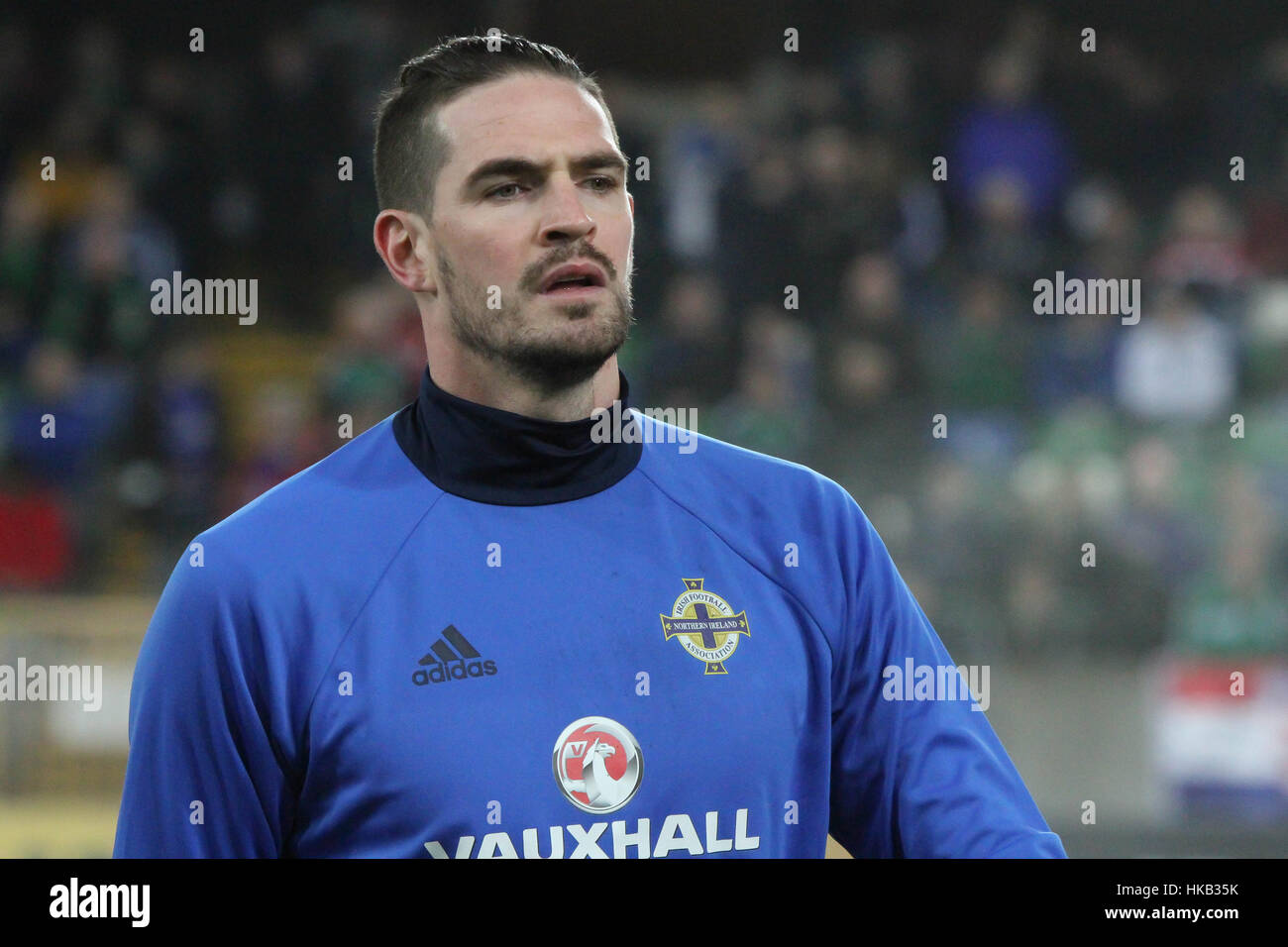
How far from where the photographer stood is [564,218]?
231 cm

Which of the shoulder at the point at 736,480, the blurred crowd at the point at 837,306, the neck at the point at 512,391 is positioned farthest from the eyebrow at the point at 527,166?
the blurred crowd at the point at 837,306

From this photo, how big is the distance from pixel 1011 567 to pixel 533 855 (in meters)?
6.04

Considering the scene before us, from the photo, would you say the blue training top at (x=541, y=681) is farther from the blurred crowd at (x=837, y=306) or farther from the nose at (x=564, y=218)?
the blurred crowd at (x=837, y=306)

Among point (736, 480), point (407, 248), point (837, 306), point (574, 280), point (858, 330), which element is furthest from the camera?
point (837, 306)

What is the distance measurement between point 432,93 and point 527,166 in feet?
0.85

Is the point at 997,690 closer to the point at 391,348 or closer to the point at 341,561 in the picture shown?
the point at 391,348

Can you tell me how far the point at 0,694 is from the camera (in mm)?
6867

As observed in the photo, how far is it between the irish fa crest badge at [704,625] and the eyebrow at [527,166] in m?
0.62

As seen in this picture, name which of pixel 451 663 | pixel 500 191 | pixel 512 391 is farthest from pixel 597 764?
pixel 500 191

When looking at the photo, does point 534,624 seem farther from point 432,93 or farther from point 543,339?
point 432,93

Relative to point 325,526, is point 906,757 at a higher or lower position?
lower

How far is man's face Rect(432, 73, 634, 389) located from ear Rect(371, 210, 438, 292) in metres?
0.07

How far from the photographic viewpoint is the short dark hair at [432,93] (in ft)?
8.06

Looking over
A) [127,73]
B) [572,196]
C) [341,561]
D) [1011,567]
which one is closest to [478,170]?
[572,196]
